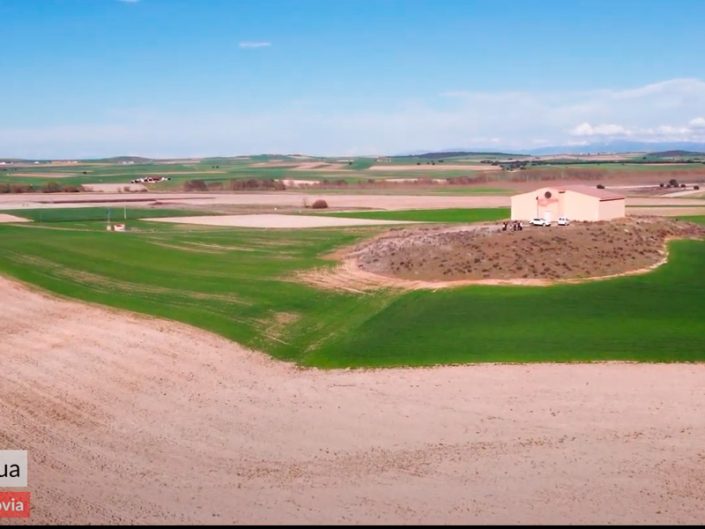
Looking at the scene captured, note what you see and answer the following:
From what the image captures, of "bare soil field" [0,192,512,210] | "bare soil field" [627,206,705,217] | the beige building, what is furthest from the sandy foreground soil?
"bare soil field" [0,192,512,210]

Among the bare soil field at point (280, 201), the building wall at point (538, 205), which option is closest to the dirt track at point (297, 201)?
the bare soil field at point (280, 201)

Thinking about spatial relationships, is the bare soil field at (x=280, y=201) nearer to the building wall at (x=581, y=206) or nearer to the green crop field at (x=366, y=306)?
the building wall at (x=581, y=206)

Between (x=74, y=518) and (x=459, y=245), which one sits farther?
(x=459, y=245)

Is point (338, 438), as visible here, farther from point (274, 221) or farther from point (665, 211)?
point (665, 211)

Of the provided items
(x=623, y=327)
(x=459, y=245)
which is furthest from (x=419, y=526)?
(x=459, y=245)

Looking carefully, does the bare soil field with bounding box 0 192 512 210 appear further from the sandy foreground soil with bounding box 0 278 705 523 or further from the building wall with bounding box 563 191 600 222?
the sandy foreground soil with bounding box 0 278 705 523

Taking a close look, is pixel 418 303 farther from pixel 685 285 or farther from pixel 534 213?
pixel 534 213

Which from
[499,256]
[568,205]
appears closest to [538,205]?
[568,205]
